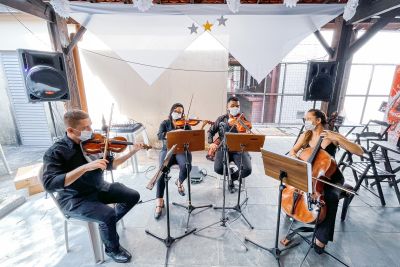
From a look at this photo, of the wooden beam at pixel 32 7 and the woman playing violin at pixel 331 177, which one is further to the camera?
the wooden beam at pixel 32 7

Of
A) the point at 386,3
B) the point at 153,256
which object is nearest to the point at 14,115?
the point at 153,256

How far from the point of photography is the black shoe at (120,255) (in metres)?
1.77

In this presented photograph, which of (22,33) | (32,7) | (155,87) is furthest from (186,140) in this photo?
(22,33)

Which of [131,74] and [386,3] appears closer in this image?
[386,3]

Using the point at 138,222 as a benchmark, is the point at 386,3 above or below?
above

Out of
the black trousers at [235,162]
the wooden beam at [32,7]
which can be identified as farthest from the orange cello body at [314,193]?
the wooden beam at [32,7]

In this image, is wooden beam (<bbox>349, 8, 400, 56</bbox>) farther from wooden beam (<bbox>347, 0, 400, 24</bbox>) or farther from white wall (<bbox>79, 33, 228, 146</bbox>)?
white wall (<bbox>79, 33, 228, 146</bbox>)

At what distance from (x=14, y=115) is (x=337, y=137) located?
5995mm

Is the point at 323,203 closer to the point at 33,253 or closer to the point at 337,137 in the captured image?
the point at 337,137

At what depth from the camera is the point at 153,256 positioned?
1.84 m

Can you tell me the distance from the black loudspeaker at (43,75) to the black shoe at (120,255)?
2.06 meters

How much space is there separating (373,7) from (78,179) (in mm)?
3858

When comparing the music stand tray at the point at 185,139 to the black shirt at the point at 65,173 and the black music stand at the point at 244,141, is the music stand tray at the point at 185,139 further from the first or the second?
the black shirt at the point at 65,173

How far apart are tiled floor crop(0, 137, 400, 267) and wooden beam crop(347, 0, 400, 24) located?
7.72ft
